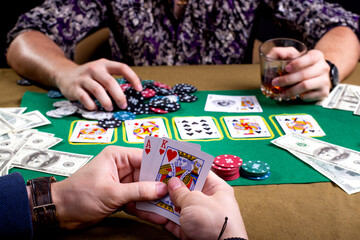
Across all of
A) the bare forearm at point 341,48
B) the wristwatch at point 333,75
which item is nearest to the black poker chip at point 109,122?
the wristwatch at point 333,75

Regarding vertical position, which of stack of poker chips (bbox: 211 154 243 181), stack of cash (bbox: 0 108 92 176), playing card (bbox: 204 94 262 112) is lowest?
playing card (bbox: 204 94 262 112)

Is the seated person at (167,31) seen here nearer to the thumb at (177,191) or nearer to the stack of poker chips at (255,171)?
the stack of poker chips at (255,171)

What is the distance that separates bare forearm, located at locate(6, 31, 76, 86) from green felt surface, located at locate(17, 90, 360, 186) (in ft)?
0.49

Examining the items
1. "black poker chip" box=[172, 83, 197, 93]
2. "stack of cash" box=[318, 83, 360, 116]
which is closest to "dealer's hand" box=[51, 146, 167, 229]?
"black poker chip" box=[172, 83, 197, 93]

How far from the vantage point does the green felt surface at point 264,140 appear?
142 centimetres

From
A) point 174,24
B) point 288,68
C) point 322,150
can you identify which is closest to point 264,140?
point 322,150

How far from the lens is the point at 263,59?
6.55ft

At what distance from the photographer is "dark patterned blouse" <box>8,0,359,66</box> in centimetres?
254

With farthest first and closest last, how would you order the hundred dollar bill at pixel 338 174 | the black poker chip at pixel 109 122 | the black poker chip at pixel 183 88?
1. the black poker chip at pixel 183 88
2. the black poker chip at pixel 109 122
3. the hundred dollar bill at pixel 338 174

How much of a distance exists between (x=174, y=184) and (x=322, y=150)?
71 centimetres

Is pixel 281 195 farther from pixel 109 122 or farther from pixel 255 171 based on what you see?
pixel 109 122

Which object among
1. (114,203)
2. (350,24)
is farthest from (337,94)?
(114,203)

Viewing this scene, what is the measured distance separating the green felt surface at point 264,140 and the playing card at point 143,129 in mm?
36

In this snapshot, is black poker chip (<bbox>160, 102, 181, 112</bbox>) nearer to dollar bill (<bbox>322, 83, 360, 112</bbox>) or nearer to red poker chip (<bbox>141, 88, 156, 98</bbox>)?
red poker chip (<bbox>141, 88, 156, 98</bbox>)
